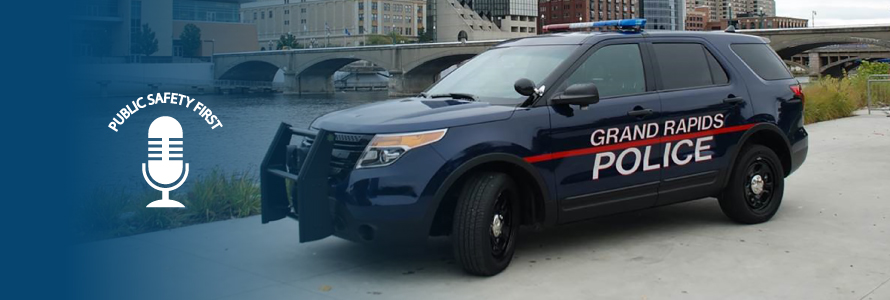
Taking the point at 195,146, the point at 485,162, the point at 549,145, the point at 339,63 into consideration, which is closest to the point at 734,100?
the point at 549,145

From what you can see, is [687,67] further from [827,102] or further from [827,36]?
[827,36]

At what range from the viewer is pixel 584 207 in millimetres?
6156

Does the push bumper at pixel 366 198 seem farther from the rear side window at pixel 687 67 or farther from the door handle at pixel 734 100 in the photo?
the door handle at pixel 734 100

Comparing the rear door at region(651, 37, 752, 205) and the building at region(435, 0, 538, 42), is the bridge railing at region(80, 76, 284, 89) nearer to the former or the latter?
the building at region(435, 0, 538, 42)

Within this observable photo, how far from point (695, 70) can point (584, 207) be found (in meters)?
1.67

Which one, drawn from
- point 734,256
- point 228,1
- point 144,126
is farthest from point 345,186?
point 228,1

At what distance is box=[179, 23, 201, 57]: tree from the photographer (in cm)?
9556

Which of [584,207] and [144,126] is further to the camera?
[144,126]

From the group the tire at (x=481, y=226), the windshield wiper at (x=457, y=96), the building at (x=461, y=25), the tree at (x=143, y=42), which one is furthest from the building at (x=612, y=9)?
the tire at (x=481, y=226)

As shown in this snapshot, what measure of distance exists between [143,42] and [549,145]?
76.5m

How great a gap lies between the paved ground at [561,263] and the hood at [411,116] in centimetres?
98

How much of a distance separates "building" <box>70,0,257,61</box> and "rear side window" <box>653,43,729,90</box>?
172ft

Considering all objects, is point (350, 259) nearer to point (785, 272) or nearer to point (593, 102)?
point (593, 102)

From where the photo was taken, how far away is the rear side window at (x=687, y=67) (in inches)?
268
